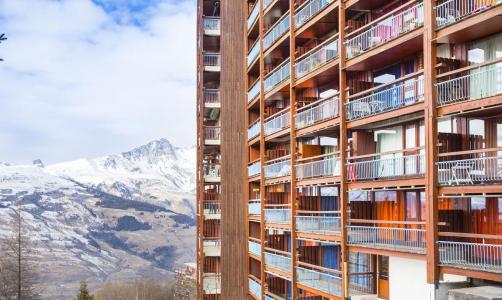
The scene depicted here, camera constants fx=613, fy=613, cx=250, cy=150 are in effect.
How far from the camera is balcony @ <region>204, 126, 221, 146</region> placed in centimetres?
4872

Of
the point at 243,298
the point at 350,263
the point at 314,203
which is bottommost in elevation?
the point at 243,298

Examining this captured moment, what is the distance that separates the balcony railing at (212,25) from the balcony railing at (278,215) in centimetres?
1908

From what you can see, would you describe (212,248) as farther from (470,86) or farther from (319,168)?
(470,86)

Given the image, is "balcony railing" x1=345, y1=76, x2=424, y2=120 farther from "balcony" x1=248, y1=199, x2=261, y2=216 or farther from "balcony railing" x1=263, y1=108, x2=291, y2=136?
"balcony" x1=248, y1=199, x2=261, y2=216

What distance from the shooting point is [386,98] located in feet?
75.1

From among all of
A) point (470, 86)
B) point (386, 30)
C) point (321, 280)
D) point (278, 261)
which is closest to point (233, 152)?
point (278, 261)

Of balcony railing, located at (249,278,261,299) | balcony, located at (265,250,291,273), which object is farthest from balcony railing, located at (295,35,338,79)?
balcony railing, located at (249,278,261,299)

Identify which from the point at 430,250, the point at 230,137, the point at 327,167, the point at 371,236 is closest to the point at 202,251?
the point at 230,137

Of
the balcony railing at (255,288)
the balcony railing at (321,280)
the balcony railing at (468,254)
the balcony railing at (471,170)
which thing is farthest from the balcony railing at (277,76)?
the balcony railing at (468,254)

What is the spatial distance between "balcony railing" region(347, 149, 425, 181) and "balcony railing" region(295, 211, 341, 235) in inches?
95.9

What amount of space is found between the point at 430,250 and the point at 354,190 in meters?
6.19

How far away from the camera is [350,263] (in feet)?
83.9

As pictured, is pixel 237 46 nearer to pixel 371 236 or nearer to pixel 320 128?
pixel 320 128

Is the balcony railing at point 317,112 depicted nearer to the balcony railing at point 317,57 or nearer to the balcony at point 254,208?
the balcony railing at point 317,57
